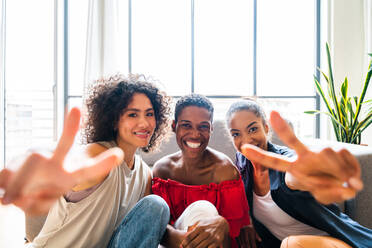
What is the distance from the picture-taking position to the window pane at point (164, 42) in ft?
11.4

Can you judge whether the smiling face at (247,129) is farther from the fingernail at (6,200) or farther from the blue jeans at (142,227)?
the fingernail at (6,200)

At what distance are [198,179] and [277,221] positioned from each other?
16.2 inches

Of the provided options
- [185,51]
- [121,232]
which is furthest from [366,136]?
[121,232]

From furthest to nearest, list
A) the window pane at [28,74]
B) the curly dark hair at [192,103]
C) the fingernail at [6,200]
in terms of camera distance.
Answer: the window pane at [28,74] → the curly dark hair at [192,103] → the fingernail at [6,200]

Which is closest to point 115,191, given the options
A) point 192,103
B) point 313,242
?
point 192,103

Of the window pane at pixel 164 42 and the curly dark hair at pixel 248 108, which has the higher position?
the window pane at pixel 164 42

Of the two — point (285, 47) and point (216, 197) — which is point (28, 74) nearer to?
point (216, 197)

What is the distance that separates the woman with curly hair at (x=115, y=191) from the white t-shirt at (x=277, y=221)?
47cm

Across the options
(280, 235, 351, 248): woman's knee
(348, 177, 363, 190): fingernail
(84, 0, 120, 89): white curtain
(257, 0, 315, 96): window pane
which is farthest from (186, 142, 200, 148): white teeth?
(257, 0, 315, 96): window pane

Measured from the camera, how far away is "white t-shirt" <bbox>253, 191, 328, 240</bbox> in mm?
1163

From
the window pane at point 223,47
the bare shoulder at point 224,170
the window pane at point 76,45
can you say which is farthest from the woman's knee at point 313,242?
the window pane at point 76,45

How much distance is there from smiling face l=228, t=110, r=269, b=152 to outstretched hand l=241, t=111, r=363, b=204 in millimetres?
549

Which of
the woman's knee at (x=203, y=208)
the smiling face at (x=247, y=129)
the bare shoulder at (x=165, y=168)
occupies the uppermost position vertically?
the smiling face at (x=247, y=129)

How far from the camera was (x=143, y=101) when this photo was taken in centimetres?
116
